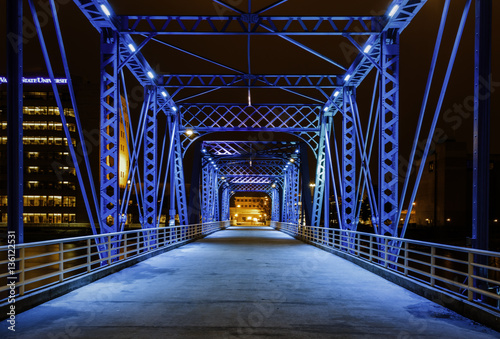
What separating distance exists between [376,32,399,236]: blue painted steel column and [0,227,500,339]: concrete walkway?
2.39 meters

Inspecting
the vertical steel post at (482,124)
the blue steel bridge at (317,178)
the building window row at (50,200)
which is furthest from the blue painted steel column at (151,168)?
the building window row at (50,200)

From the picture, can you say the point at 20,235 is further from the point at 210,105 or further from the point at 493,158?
the point at 493,158

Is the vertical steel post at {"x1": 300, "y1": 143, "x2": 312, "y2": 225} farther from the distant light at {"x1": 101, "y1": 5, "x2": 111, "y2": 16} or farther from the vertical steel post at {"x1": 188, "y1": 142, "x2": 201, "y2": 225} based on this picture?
the distant light at {"x1": 101, "y1": 5, "x2": 111, "y2": 16}

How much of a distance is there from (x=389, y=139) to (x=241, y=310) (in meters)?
8.64

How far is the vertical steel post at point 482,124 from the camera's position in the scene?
8398 mm

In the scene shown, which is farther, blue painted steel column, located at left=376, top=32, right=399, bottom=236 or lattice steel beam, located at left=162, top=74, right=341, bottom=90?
lattice steel beam, located at left=162, top=74, right=341, bottom=90

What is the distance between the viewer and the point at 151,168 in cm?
2309

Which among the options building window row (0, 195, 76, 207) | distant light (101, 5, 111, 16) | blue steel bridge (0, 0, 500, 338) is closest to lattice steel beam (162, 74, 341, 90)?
blue steel bridge (0, 0, 500, 338)

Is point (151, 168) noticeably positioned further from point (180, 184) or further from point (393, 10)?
point (393, 10)

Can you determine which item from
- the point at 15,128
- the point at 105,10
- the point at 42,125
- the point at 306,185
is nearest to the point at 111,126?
the point at 105,10

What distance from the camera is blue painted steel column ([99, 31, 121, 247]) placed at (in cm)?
1505

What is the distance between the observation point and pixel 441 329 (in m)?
7.09

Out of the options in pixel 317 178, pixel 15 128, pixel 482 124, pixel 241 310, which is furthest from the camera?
pixel 317 178

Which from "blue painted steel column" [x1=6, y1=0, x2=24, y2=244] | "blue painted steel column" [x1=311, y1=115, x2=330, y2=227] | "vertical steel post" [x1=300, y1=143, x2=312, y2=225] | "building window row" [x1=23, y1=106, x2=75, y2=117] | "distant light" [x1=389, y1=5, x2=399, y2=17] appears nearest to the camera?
"blue painted steel column" [x1=6, y1=0, x2=24, y2=244]
